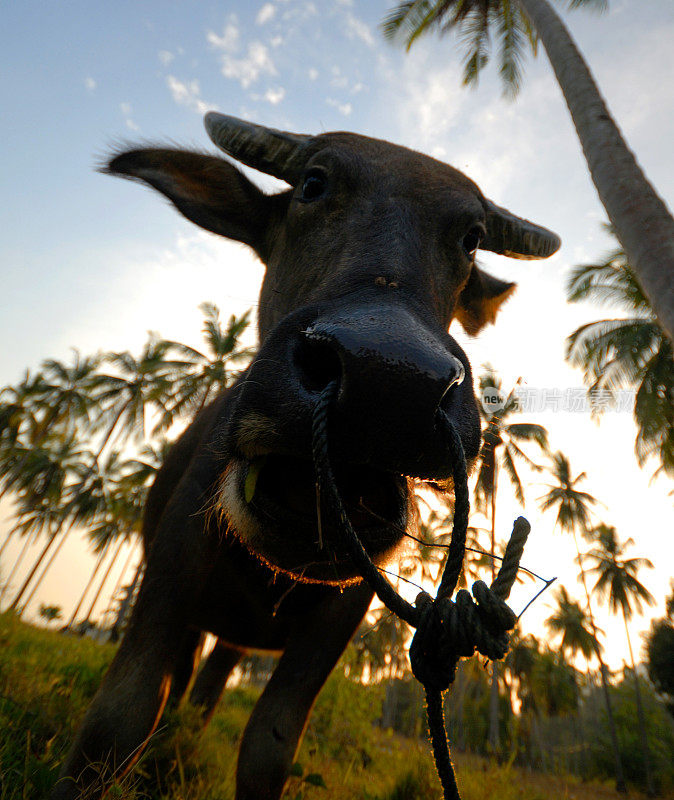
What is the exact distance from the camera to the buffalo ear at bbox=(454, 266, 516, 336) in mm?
3125

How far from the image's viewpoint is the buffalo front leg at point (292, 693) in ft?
6.82

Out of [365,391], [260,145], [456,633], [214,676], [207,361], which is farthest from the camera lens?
[207,361]

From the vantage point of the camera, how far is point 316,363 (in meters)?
1.20

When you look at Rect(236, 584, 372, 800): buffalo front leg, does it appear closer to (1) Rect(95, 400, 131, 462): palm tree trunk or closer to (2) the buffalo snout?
(2) the buffalo snout

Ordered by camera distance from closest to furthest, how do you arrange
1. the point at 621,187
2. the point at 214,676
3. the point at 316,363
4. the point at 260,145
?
the point at 316,363, the point at 260,145, the point at 214,676, the point at 621,187

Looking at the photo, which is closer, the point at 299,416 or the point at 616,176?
the point at 299,416

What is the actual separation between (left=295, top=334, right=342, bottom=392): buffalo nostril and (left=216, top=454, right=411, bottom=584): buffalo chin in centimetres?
21

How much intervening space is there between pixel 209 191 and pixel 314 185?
0.78 metres

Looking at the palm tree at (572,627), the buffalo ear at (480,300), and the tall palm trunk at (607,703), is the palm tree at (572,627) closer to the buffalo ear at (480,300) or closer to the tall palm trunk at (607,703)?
the tall palm trunk at (607,703)

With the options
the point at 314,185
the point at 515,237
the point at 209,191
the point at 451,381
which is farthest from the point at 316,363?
the point at 515,237

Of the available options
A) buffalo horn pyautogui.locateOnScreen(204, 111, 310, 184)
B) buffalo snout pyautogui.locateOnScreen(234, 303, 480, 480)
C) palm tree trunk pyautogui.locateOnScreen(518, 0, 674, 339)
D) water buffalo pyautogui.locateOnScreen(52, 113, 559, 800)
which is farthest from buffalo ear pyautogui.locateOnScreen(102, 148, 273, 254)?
palm tree trunk pyautogui.locateOnScreen(518, 0, 674, 339)

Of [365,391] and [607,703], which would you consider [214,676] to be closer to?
[365,391]

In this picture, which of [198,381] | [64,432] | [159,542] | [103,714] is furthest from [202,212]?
[64,432]

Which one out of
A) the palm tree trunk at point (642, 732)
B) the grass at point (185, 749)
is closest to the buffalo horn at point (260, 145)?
the grass at point (185, 749)
